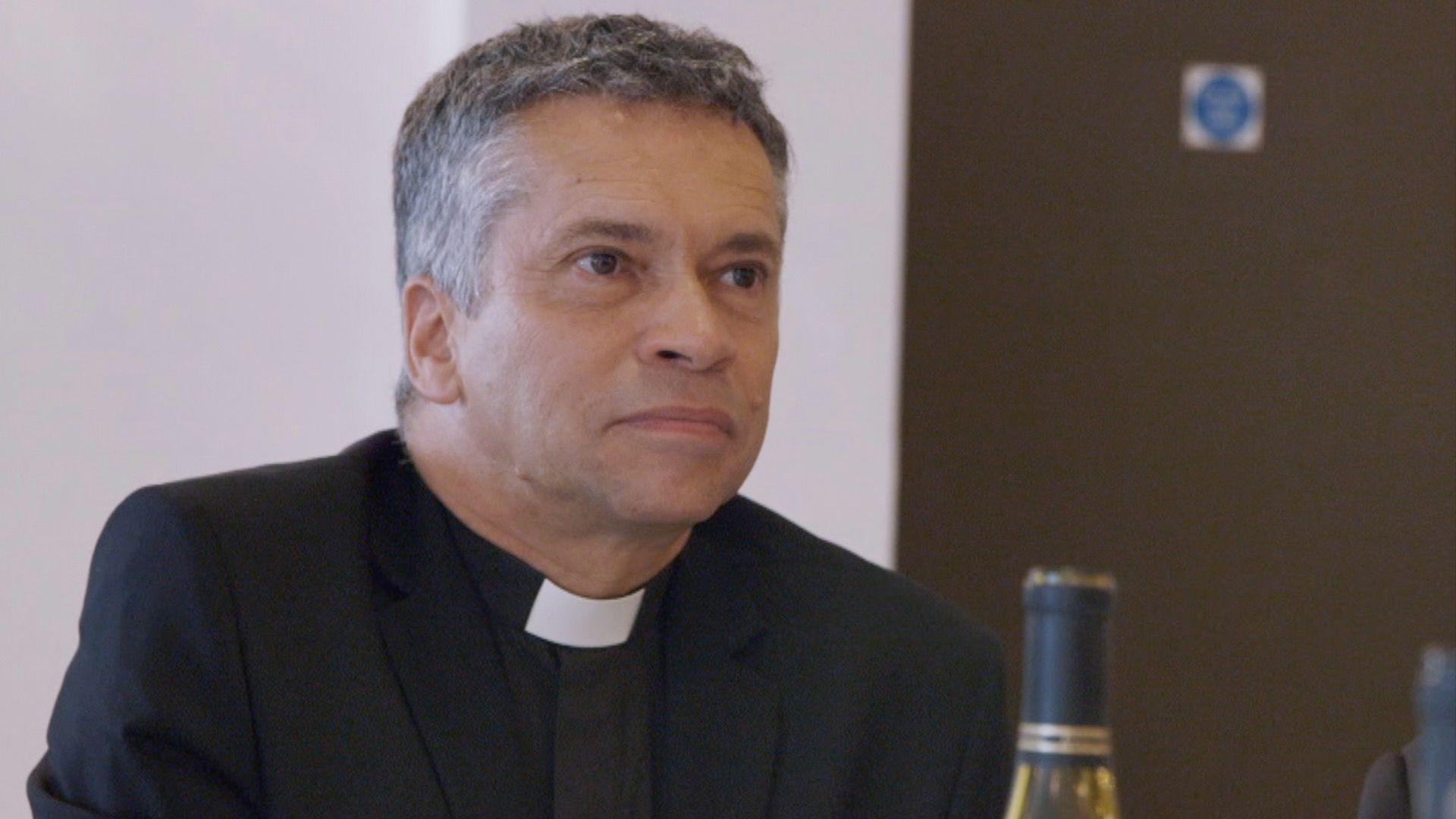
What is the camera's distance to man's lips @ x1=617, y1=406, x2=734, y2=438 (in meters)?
2.02

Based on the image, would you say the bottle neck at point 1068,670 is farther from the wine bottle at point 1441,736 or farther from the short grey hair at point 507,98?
the short grey hair at point 507,98

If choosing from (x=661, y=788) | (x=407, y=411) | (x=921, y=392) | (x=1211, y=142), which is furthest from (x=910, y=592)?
(x=1211, y=142)

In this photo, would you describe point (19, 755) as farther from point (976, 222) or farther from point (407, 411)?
point (976, 222)

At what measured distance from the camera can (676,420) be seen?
79.9 inches

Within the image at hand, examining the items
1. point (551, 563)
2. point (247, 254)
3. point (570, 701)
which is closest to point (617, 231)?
point (551, 563)

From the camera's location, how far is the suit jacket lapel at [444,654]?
78.4 inches

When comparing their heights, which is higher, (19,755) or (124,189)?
(124,189)

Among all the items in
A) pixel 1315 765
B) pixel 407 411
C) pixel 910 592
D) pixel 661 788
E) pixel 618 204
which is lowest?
pixel 1315 765

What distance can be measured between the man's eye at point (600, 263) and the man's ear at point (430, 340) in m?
0.19

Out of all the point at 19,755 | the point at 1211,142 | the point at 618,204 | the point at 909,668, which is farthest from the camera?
the point at 1211,142

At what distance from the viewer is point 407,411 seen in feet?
7.55

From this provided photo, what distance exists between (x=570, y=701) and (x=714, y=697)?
0.51 ft

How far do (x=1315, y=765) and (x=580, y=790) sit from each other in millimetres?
2127

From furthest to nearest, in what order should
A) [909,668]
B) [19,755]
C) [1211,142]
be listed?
[1211,142], [19,755], [909,668]
